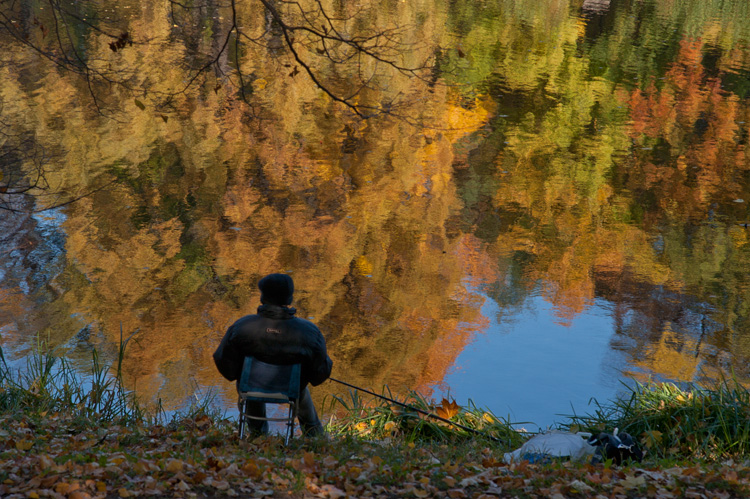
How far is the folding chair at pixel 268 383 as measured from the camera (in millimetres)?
5359

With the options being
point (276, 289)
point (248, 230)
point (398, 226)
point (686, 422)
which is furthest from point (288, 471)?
point (398, 226)

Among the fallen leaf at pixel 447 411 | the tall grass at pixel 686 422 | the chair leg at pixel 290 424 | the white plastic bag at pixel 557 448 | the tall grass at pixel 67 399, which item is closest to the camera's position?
the chair leg at pixel 290 424

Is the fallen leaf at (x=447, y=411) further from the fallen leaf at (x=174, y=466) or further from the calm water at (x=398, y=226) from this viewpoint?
the fallen leaf at (x=174, y=466)

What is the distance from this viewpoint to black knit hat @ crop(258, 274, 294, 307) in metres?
5.43

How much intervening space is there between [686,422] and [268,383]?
3322 millimetres

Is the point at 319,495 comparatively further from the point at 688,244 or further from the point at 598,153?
the point at 598,153

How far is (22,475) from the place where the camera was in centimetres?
430

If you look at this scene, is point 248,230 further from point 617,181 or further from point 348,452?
point 617,181

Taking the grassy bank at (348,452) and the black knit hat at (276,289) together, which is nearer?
the grassy bank at (348,452)

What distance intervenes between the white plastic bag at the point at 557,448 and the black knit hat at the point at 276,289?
1.91 metres

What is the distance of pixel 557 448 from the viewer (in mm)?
5598

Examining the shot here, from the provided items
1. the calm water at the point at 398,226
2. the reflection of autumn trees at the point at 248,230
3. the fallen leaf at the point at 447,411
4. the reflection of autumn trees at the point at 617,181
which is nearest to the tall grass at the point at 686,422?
the fallen leaf at the point at 447,411

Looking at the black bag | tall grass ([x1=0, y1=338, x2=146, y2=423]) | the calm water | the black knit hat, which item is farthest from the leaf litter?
the calm water

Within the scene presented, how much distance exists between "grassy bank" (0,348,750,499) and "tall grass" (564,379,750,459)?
0.01 meters
